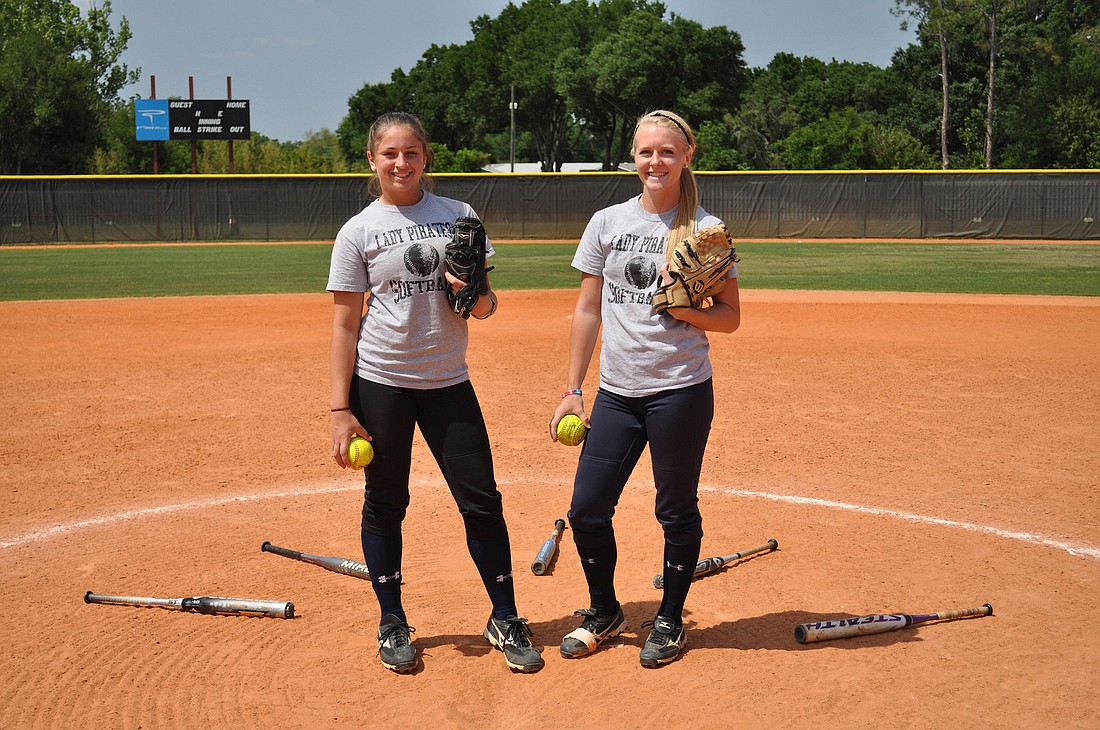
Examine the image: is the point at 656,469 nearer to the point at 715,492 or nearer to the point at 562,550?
the point at 562,550

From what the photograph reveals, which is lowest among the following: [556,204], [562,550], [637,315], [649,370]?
[562,550]

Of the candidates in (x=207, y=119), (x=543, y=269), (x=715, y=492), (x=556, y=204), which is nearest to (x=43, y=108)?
(x=207, y=119)

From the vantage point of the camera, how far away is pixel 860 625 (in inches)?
154

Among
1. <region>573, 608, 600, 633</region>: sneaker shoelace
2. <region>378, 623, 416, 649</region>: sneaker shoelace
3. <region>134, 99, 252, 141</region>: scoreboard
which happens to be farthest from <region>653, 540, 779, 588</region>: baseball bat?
<region>134, 99, 252, 141</region>: scoreboard

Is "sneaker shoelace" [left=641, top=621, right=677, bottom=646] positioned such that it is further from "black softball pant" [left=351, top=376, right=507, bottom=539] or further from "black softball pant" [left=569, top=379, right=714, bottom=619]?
"black softball pant" [left=351, top=376, right=507, bottom=539]

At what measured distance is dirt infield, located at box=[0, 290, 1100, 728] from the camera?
3.43m

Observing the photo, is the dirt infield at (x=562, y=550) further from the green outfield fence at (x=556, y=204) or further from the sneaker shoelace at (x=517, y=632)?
the green outfield fence at (x=556, y=204)

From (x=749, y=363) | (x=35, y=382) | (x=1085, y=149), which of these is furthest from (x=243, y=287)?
(x=1085, y=149)

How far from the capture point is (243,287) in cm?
1766

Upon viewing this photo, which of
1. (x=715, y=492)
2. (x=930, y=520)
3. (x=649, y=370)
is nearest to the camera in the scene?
(x=649, y=370)

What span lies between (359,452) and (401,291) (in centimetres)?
60

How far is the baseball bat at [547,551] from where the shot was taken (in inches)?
185

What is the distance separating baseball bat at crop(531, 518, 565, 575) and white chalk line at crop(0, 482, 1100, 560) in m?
1.10

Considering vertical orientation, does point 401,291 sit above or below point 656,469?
above
